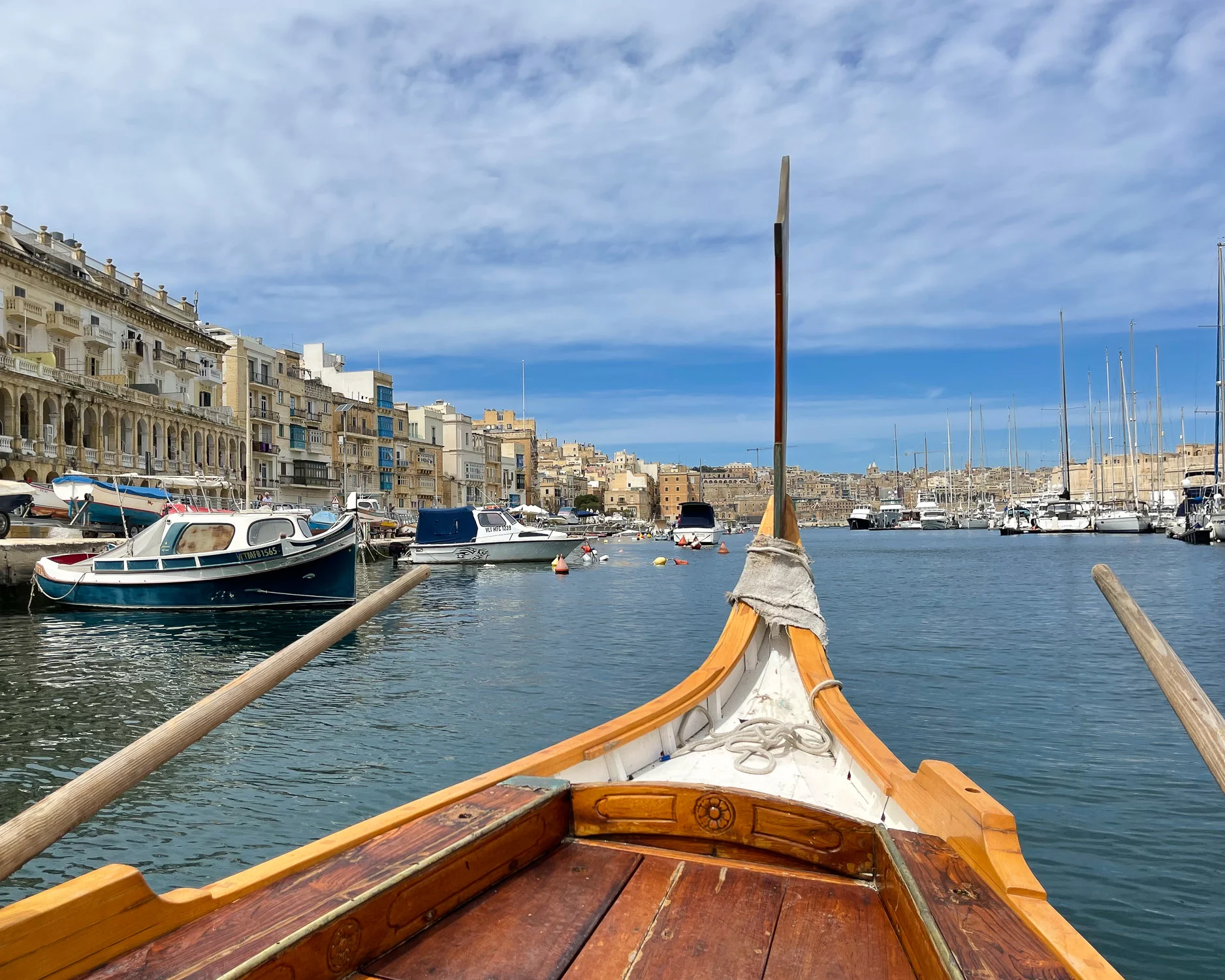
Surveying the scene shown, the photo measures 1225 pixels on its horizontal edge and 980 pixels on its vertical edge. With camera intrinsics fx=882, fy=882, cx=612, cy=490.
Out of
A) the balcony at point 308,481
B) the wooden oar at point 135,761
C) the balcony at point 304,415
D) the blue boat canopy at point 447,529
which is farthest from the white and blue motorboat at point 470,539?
the wooden oar at point 135,761

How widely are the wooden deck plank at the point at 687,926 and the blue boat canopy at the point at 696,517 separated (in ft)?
216

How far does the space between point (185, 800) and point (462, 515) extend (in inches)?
1262

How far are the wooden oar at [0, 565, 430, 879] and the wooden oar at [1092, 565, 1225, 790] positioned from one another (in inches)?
140

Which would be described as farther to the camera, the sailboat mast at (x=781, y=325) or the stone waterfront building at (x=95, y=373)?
the stone waterfront building at (x=95, y=373)

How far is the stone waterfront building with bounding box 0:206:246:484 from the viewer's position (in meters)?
35.9

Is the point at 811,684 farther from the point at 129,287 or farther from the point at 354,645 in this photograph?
the point at 129,287

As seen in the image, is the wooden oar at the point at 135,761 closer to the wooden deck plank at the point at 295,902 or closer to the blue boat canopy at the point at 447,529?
the wooden deck plank at the point at 295,902

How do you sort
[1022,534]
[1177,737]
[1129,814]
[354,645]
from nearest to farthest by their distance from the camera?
[1129,814] → [1177,737] → [354,645] → [1022,534]

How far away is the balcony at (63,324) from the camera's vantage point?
1512 inches

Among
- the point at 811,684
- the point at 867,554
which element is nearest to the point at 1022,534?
the point at 867,554

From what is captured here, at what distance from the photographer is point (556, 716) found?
10.8m

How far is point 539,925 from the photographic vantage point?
3.13m

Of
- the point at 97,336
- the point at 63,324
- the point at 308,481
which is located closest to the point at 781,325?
the point at 63,324

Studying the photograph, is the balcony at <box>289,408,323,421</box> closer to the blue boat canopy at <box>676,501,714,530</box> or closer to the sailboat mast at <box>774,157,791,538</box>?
the blue boat canopy at <box>676,501,714,530</box>
